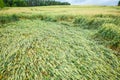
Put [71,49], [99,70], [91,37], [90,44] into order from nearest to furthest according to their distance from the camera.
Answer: [99,70]
[71,49]
[90,44]
[91,37]

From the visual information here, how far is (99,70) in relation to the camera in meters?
2.63

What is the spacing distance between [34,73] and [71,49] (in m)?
1.01

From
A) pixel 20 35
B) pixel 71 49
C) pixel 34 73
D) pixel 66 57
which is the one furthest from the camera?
pixel 20 35

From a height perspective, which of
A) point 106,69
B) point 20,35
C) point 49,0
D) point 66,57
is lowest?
point 106,69

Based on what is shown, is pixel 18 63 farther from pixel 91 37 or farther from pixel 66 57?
pixel 91 37

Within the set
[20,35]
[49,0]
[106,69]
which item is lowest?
[106,69]

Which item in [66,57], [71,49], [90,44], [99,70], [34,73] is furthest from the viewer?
[90,44]

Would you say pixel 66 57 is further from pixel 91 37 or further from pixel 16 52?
pixel 91 37

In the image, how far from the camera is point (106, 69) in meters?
2.73

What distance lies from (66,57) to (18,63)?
89 centimetres

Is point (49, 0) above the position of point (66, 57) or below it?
above

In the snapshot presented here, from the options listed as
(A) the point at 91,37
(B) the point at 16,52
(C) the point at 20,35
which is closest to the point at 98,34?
(A) the point at 91,37

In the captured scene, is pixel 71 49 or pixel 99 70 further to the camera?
pixel 71 49

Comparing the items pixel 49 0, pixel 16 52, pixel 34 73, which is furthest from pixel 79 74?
pixel 49 0
